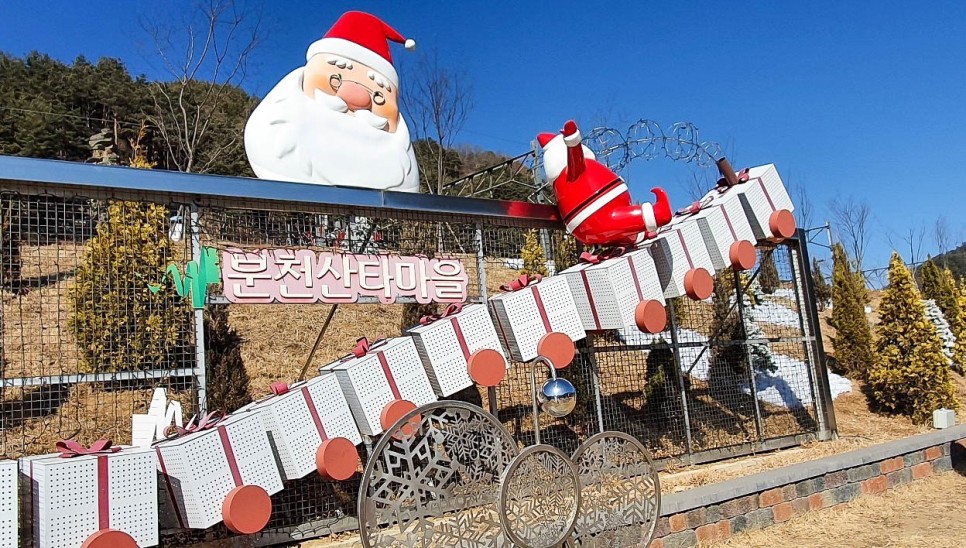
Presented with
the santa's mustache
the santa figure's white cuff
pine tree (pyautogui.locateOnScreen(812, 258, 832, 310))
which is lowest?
the santa figure's white cuff

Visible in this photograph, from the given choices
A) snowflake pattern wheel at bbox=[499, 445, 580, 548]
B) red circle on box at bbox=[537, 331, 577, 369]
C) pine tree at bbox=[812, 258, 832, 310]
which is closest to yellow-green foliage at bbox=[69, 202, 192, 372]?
red circle on box at bbox=[537, 331, 577, 369]

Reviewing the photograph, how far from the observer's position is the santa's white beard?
5145mm

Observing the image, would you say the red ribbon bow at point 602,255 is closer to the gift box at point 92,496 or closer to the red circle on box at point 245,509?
the red circle on box at point 245,509

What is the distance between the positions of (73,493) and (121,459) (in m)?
0.24

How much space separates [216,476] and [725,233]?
4806mm

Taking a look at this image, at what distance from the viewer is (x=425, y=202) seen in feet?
17.4

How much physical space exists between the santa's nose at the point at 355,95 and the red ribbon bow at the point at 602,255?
233cm

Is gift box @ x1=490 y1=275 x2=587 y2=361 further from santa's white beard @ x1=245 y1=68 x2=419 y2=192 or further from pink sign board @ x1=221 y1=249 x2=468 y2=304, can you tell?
santa's white beard @ x1=245 y1=68 x2=419 y2=192

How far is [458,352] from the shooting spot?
4.61 meters

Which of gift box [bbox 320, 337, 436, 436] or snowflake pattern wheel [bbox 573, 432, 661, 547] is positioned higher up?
gift box [bbox 320, 337, 436, 436]

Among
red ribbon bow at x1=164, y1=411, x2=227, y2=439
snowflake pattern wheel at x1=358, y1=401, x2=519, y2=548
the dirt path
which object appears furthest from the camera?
the dirt path

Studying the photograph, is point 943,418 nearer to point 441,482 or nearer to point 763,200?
point 763,200

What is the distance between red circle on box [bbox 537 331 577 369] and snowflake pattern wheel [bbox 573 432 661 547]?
2.55 ft

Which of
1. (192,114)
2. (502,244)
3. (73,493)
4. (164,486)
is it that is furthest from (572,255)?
(192,114)
